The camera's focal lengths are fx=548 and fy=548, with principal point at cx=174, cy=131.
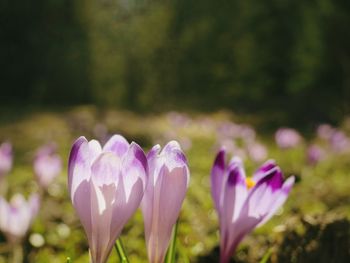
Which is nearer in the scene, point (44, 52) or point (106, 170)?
point (106, 170)

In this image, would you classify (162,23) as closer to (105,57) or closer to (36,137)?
(105,57)

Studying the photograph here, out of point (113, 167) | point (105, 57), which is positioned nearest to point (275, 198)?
point (113, 167)

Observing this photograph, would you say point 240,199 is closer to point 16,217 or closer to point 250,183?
point 250,183

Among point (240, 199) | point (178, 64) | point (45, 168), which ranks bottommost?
point (178, 64)

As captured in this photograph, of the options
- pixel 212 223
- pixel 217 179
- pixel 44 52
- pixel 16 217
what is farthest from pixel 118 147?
pixel 44 52

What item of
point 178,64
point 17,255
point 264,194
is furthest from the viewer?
point 178,64

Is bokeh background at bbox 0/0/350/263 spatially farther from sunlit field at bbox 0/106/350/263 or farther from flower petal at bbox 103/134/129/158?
flower petal at bbox 103/134/129/158

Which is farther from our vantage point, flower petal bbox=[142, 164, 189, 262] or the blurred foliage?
the blurred foliage

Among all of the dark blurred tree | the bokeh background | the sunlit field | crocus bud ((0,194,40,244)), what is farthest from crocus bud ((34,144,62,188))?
the dark blurred tree
